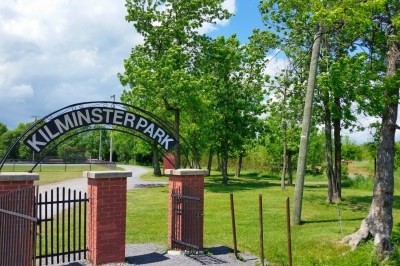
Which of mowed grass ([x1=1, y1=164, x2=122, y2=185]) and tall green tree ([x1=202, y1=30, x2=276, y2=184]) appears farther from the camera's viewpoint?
mowed grass ([x1=1, y1=164, x2=122, y2=185])

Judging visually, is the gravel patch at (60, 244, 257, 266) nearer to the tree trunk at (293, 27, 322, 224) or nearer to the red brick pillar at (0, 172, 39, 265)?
the red brick pillar at (0, 172, 39, 265)

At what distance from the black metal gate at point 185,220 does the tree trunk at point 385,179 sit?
4072mm

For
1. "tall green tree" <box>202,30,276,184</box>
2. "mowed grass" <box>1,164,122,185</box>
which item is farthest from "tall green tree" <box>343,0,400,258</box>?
"mowed grass" <box>1,164,122,185</box>

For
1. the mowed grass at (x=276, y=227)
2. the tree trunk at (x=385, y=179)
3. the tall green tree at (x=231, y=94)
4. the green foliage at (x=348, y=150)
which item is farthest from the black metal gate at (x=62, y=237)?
the green foliage at (x=348, y=150)

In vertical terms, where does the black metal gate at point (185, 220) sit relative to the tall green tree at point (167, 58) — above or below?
below

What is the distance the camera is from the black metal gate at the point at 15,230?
8.41m

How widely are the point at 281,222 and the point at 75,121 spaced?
860cm

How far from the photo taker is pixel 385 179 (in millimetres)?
12078

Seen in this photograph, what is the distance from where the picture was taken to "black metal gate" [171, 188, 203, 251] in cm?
1108

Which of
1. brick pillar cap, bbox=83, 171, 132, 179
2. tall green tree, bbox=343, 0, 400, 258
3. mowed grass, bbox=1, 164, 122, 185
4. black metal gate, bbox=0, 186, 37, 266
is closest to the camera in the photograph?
black metal gate, bbox=0, 186, 37, 266

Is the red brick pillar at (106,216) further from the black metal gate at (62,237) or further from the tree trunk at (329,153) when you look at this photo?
the tree trunk at (329,153)

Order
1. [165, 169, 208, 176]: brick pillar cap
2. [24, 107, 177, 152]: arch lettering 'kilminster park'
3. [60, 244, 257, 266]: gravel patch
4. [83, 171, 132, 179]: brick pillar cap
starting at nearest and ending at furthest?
[83, 171, 132, 179]: brick pillar cap, [24, 107, 177, 152]: arch lettering 'kilminster park', [60, 244, 257, 266]: gravel patch, [165, 169, 208, 176]: brick pillar cap

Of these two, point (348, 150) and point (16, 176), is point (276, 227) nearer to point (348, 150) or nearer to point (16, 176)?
point (16, 176)

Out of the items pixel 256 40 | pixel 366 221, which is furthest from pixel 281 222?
pixel 256 40
